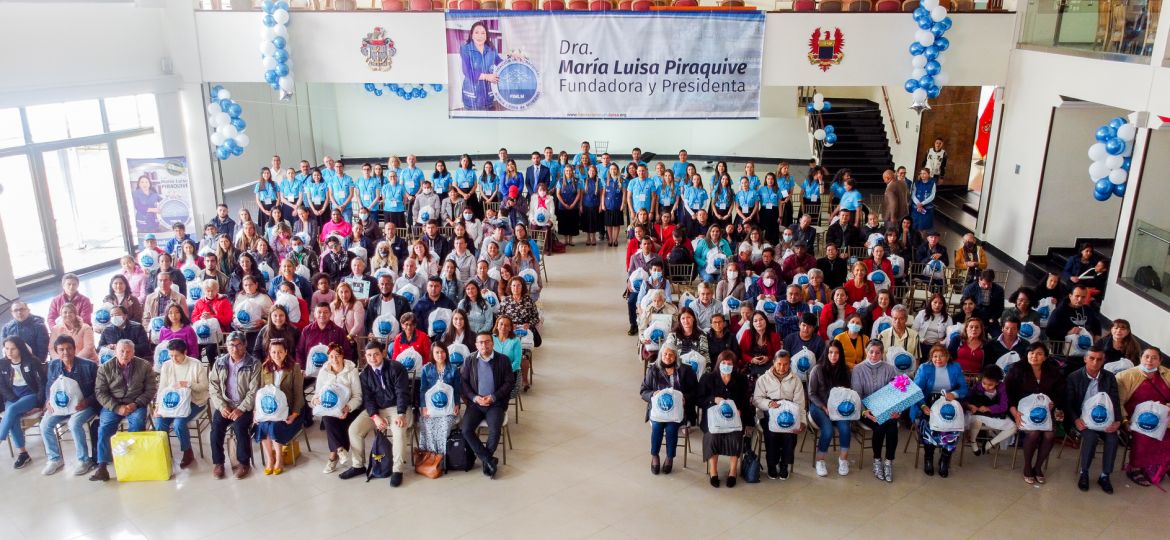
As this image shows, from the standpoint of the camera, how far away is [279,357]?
6977mm

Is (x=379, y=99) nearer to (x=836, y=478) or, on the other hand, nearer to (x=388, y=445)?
(x=388, y=445)

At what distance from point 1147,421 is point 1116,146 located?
4.76 meters

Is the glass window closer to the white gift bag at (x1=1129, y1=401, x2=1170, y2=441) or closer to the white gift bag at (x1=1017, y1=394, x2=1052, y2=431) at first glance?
the white gift bag at (x1=1017, y1=394, x2=1052, y2=431)

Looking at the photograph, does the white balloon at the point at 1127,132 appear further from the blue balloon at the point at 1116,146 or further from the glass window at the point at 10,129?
the glass window at the point at 10,129

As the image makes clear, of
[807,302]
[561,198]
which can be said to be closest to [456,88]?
[561,198]

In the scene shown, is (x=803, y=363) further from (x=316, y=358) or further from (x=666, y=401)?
(x=316, y=358)

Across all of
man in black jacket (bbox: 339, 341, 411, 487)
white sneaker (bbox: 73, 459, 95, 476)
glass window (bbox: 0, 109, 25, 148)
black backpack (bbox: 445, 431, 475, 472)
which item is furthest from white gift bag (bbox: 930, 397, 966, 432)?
glass window (bbox: 0, 109, 25, 148)

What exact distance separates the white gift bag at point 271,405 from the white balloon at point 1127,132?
9683 millimetres

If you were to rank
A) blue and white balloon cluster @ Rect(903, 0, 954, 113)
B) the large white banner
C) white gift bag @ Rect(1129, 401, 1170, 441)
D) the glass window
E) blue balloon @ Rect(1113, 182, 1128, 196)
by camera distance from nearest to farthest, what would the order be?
white gift bag @ Rect(1129, 401, 1170, 441) → blue balloon @ Rect(1113, 182, 1128, 196) → the glass window → blue and white balloon cluster @ Rect(903, 0, 954, 113) → the large white banner

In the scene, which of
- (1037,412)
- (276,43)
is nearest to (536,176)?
(276,43)

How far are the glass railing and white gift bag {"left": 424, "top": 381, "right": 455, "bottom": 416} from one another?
8.95 metres

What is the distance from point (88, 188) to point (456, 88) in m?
5.94

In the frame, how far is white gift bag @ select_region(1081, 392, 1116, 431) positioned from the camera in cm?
673

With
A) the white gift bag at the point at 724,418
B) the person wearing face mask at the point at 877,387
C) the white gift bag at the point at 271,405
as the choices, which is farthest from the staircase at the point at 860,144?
the white gift bag at the point at 271,405
